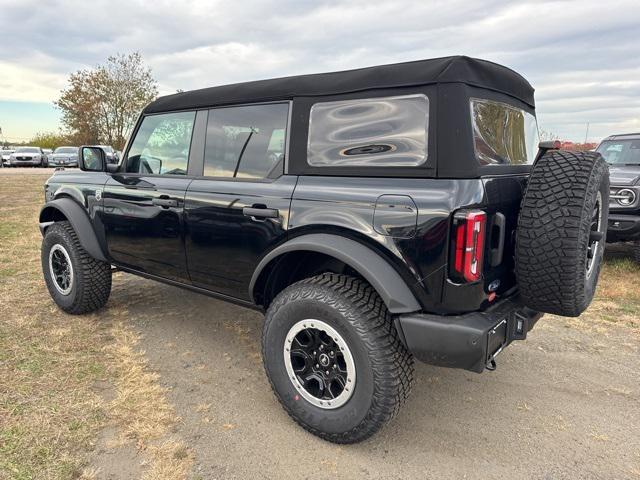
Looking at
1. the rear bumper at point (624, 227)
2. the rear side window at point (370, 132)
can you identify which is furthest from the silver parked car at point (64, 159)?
the rear side window at point (370, 132)

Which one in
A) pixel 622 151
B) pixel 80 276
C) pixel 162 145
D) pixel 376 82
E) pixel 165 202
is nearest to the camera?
pixel 376 82

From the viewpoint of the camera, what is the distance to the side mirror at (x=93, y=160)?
3.74m

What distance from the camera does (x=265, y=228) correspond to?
8.61 ft

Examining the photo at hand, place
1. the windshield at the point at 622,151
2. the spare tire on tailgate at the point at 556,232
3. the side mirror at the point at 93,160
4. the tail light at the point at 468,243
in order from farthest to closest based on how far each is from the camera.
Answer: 1. the windshield at the point at 622,151
2. the side mirror at the point at 93,160
3. the spare tire on tailgate at the point at 556,232
4. the tail light at the point at 468,243

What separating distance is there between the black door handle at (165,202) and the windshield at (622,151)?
674 centimetres

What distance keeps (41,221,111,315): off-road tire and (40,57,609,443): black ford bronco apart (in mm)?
1164

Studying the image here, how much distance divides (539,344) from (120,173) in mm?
3659

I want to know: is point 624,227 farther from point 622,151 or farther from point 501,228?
point 501,228

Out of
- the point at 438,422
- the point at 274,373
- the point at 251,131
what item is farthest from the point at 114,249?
the point at 438,422

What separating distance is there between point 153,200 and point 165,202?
0.51 feet

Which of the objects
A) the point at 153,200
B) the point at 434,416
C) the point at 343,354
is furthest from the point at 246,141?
the point at 434,416

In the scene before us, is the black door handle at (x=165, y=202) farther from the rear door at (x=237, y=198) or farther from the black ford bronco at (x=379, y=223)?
the rear door at (x=237, y=198)

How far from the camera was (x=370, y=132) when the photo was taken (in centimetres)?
239

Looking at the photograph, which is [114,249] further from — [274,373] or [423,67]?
[423,67]
